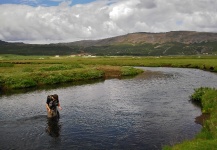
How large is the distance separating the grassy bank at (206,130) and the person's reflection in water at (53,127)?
11766 mm

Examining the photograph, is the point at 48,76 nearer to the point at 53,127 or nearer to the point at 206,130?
the point at 53,127

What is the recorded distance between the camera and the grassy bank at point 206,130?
18.3 metres

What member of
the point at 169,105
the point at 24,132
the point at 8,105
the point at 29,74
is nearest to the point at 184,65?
the point at 29,74

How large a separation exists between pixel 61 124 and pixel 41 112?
6.70 meters

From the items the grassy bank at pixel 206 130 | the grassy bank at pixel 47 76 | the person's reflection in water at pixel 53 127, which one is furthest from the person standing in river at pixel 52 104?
the grassy bank at pixel 47 76

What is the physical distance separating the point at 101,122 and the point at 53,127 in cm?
543

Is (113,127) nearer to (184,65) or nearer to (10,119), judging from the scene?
(10,119)

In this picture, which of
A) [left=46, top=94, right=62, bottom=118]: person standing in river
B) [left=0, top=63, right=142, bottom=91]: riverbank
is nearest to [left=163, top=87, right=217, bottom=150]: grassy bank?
[left=46, top=94, right=62, bottom=118]: person standing in river

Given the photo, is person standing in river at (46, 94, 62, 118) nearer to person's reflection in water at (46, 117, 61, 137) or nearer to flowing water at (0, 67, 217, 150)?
person's reflection in water at (46, 117, 61, 137)

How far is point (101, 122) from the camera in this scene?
98.7ft

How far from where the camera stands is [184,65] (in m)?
117

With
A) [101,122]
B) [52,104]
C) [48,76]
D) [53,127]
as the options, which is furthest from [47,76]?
[101,122]

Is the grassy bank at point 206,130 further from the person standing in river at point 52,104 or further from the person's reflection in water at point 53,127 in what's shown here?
the person standing in river at point 52,104

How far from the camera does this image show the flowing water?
2383cm
